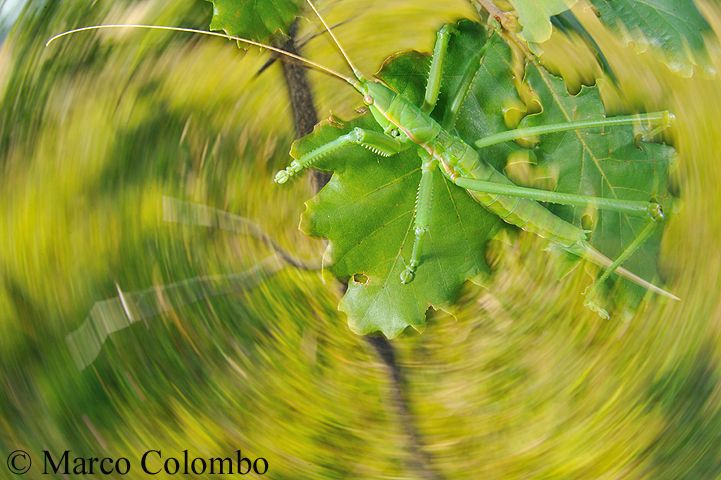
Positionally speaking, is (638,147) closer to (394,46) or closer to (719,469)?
(394,46)

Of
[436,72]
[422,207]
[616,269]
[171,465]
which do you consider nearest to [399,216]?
[422,207]

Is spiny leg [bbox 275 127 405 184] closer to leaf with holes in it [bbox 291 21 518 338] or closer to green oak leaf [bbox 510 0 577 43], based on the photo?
leaf with holes in it [bbox 291 21 518 338]

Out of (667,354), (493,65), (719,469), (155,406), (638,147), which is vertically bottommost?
(719,469)

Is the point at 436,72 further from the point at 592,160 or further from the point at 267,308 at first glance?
the point at 267,308

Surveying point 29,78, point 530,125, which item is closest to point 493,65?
point 530,125

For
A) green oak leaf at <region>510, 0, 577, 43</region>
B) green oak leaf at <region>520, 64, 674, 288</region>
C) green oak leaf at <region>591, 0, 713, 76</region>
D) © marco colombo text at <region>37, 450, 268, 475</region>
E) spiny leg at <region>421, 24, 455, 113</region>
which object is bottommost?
© marco colombo text at <region>37, 450, 268, 475</region>
